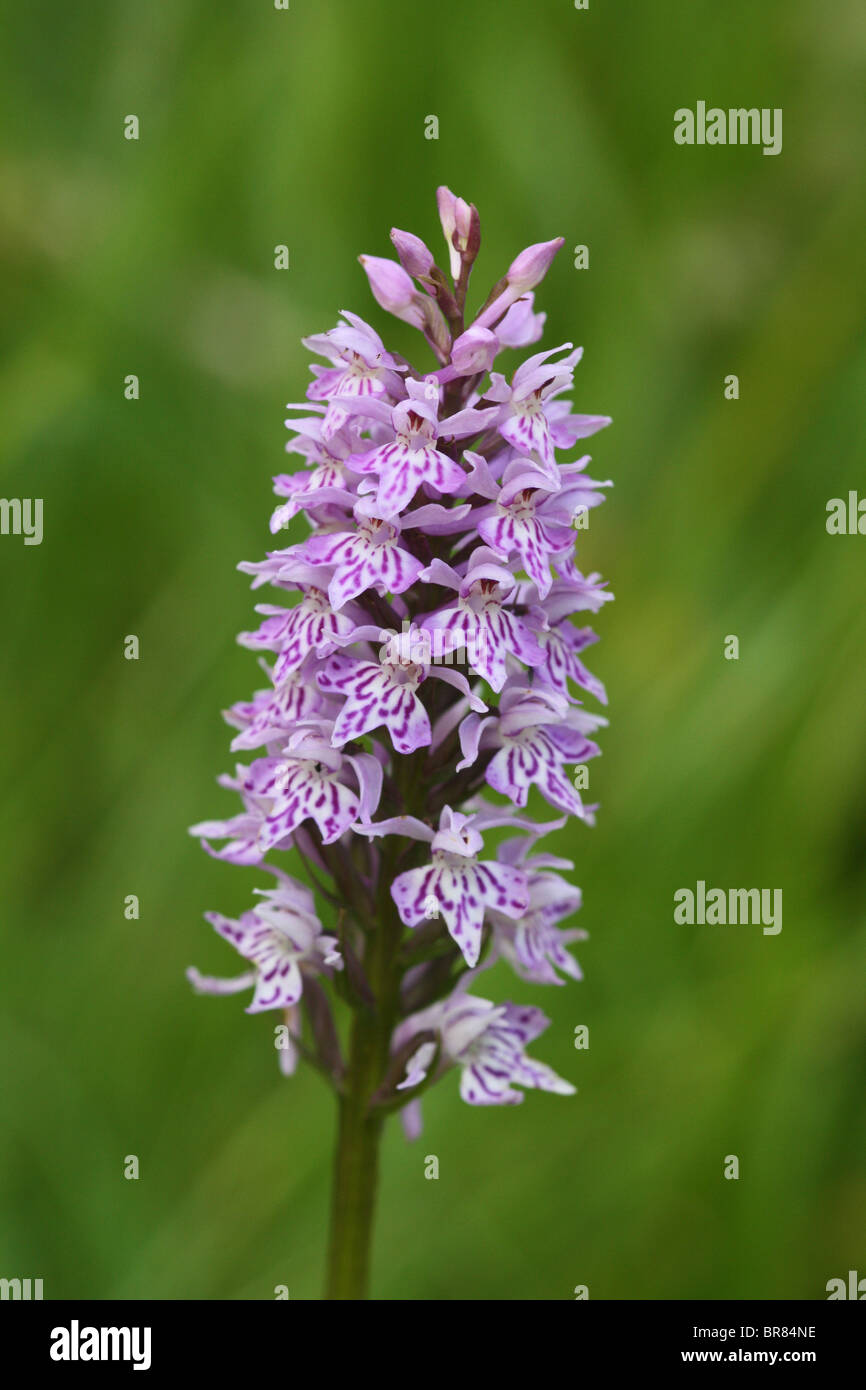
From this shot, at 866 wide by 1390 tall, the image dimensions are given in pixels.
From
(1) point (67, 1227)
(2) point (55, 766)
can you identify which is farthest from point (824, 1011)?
(2) point (55, 766)

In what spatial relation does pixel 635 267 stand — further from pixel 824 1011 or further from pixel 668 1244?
pixel 668 1244

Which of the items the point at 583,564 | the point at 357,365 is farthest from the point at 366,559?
the point at 583,564

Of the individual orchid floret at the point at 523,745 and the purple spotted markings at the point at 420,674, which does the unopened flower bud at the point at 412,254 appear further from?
the individual orchid floret at the point at 523,745

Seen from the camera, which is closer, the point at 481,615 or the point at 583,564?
the point at 481,615

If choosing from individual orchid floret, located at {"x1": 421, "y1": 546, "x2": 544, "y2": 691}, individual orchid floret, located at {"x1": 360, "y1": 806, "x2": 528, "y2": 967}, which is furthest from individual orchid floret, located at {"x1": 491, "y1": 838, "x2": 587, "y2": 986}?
individual orchid floret, located at {"x1": 421, "y1": 546, "x2": 544, "y2": 691}

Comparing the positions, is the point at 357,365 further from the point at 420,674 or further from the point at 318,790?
the point at 318,790
